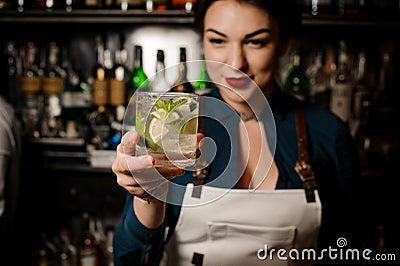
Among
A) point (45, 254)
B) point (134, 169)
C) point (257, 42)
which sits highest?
point (257, 42)

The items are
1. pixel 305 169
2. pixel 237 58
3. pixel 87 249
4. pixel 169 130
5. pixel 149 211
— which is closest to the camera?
pixel 169 130

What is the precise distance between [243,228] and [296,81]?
79cm

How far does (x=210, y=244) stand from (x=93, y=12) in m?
0.93

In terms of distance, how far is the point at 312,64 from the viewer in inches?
75.1

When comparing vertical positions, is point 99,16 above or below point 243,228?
above

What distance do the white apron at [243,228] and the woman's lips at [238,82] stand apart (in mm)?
241

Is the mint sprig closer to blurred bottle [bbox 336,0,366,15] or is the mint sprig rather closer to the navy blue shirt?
the navy blue shirt

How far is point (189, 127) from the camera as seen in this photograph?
656mm

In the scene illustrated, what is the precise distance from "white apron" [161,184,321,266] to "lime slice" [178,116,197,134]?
0.48 metres

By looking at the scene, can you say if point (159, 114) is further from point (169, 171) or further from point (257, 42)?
point (257, 42)

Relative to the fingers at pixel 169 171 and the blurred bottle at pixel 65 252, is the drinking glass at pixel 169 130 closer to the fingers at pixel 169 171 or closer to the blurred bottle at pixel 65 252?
the fingers at pixel 169 171

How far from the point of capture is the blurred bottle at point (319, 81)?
1.76m

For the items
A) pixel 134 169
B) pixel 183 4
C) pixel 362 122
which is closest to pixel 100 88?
pixel 183 4

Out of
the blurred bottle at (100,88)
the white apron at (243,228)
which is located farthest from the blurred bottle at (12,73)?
the white apron at (243,228)
